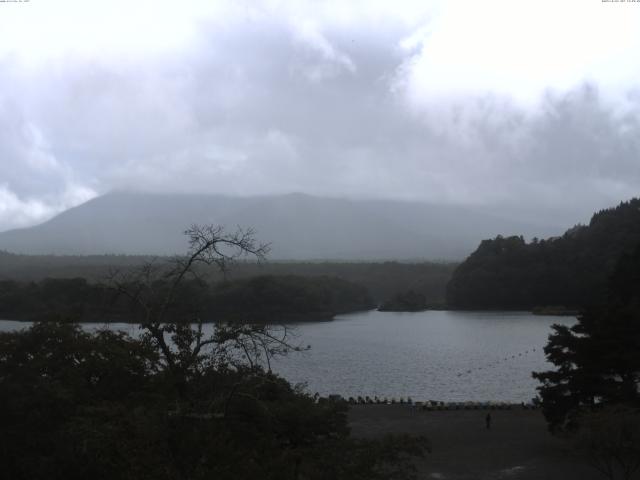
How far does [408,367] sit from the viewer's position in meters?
33.8

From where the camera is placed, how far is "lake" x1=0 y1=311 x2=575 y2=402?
2756 centimetres

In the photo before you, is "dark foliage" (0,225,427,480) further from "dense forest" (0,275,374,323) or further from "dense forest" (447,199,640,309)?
"dense forest" (447,199,640,309)

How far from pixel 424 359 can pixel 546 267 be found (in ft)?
119

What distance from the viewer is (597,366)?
1541 centimetres

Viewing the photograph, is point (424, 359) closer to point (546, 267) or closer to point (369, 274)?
point (546, 267)

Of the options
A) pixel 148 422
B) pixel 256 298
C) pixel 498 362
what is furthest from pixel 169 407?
pixel 256 298

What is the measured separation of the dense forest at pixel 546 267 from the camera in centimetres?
6488

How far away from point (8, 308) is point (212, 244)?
52.7 m

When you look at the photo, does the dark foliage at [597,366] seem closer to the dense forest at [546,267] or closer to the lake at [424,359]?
the lake at [424,359]

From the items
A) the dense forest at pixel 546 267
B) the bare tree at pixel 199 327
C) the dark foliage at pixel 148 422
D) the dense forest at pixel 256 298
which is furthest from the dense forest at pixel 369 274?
the bare tree at pixel 199 327

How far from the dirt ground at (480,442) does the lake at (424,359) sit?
3.83 metres

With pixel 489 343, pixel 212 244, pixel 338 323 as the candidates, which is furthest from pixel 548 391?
pixel 338 323

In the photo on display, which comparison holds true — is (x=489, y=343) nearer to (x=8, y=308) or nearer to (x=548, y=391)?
(x=548, y=391)

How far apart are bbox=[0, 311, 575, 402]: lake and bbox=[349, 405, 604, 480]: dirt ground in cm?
383
